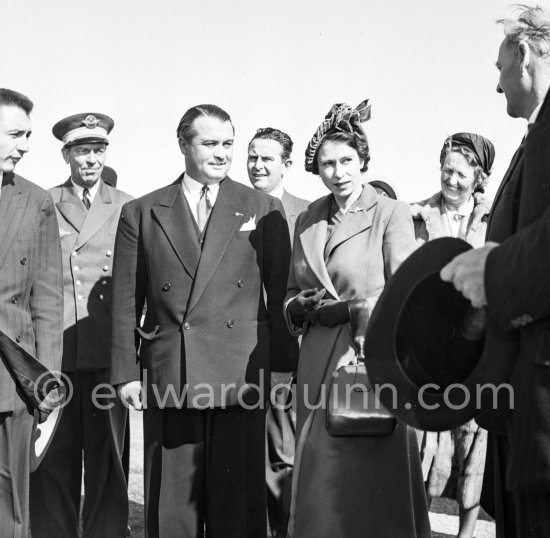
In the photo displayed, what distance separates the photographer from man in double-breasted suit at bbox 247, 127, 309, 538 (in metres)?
6.37

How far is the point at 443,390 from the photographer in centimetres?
268

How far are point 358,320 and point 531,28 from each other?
6.56 feet

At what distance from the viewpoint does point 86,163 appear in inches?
261

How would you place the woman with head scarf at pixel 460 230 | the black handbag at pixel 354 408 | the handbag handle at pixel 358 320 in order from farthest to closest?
1. the woman with head scarf at pixel 460 230
2. the handbag handle at pixel 358 320
3. the black handbag at pixel 354 408

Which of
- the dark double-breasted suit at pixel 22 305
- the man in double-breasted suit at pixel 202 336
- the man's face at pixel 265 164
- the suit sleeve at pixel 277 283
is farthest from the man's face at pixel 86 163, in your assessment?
the suit sleeve at pixel 277 283

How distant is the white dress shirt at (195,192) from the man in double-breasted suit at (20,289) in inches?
28.0

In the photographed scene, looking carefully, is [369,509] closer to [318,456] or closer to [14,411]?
[318,456]

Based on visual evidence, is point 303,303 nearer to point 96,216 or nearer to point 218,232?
point 218,232

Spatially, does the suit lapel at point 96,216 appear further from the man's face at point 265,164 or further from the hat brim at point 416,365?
the hat brim at point 416,365

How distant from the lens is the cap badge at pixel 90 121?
678 cm

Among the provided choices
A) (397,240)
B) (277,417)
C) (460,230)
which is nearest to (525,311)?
(397,240)

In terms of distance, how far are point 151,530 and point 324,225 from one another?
1.85 metres

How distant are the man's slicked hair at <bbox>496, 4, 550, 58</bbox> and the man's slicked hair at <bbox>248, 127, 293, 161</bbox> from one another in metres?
4.39

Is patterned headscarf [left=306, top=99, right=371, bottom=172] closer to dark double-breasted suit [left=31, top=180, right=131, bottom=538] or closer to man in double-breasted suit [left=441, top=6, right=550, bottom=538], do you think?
dark double-breasted suit [left=31, top=180, right=131, bottom=538]
